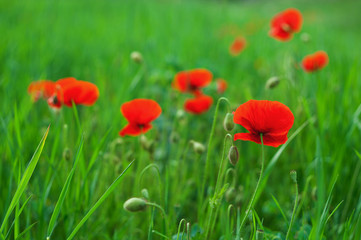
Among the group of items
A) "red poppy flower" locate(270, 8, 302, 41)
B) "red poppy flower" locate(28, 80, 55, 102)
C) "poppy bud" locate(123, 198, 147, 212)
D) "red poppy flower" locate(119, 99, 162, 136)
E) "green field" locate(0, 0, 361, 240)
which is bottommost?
"green field" locate(0, 0, 361, 240)

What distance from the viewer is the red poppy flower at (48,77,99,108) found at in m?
0.93

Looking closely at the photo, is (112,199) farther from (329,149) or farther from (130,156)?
(329,149)

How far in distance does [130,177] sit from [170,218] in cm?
25

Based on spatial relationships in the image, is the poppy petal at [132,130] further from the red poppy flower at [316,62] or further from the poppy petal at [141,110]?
the red poppy flower at [316,62]

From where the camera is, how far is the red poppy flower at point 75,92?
0.93 meters

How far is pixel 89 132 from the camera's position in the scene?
1248 millimetres

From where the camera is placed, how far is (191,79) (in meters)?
1.36

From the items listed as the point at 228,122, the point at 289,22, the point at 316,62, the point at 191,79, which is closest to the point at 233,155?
the point at 228,122

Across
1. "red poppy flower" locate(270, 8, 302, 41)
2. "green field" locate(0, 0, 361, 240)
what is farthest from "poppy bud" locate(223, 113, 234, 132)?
"red poppy flower" locate(270, 8, 302, 41)

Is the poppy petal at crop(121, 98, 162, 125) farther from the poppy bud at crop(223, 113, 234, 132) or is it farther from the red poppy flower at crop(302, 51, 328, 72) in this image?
the red poppy flower at crop(302, 51, 328, 72)

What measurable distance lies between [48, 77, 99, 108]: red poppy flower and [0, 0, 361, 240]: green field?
0.07 m

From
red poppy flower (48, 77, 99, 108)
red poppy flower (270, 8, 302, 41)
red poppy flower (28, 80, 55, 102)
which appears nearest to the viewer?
red poppy flower (48, 77, 99, 108)

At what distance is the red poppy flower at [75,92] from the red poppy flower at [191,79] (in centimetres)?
45

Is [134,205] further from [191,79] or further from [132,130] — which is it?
[191,79]
